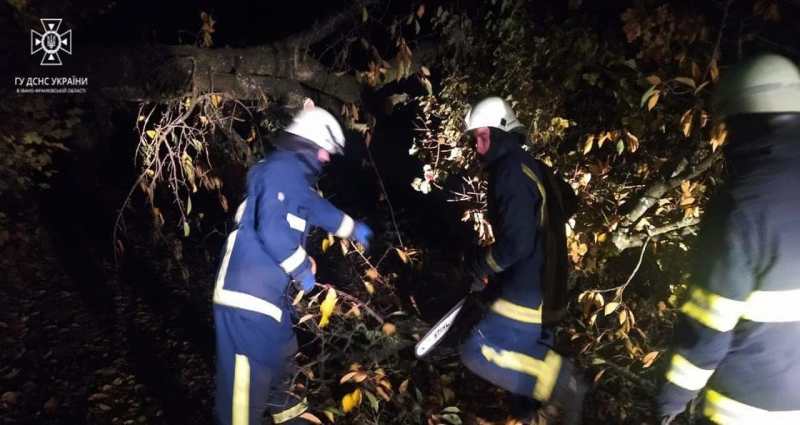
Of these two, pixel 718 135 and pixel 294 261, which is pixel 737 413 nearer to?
pixel 718 135

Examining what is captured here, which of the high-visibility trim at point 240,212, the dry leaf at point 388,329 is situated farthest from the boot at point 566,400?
the high-visibility trim at point 240,212

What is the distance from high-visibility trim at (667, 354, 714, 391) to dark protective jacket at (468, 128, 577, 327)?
0.78 meters

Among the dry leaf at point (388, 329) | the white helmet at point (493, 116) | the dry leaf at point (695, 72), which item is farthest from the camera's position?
the dry leaf at point (388, 329)

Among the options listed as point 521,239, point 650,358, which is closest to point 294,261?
point 521,239

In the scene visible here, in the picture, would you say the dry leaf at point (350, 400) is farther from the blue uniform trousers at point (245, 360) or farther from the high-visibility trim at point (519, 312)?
the high-visibility trim at point (519, 312)

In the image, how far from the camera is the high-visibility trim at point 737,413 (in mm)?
1588

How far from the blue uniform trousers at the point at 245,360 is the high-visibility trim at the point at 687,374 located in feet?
6.25

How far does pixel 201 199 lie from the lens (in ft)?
29.4

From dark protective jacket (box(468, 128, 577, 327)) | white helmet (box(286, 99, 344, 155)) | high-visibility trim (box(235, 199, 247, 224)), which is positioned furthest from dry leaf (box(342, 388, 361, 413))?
white helmet (box(286, 99, 344, 155))

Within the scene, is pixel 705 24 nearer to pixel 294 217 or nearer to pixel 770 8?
pixel 770 8

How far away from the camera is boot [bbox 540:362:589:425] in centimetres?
244

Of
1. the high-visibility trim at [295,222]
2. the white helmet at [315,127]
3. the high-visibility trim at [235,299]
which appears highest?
the white helmet at [315,127]

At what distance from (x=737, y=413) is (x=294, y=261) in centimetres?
206

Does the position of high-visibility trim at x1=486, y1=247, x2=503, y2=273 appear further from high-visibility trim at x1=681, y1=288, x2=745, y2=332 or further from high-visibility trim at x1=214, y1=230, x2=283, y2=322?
high-visibility trim at x1=214, y1=230, x2=283, y2=322
